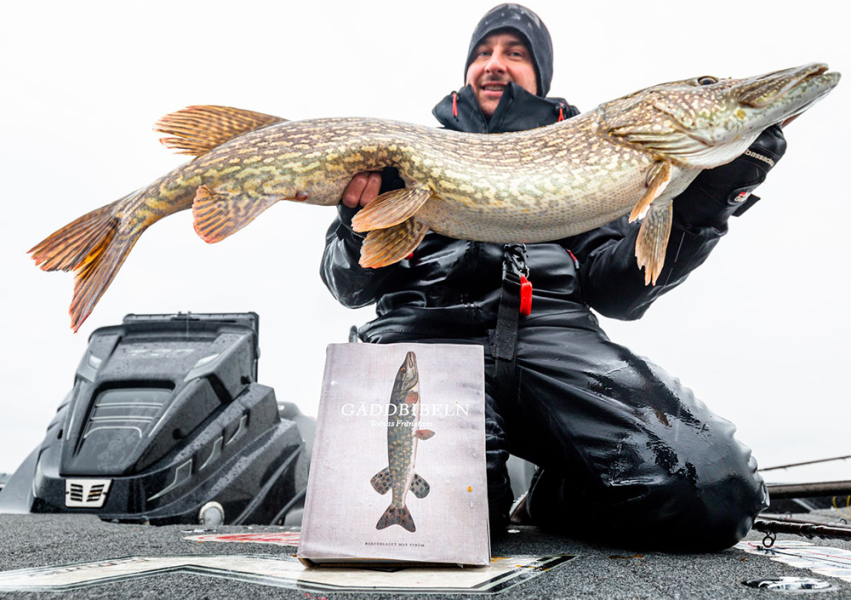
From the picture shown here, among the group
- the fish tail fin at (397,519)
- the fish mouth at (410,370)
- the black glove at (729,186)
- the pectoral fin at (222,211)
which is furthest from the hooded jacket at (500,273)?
the fish tail fin at (397,519)

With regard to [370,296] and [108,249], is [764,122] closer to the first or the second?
[370,296]

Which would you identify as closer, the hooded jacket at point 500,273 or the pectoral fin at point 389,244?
the pectoral fin at point 389,244

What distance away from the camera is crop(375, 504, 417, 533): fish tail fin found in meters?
1.27

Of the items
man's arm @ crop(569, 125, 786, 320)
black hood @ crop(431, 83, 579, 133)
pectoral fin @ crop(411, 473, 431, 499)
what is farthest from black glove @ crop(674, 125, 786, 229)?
pectoral fin @ crop(411, 473, 431, 499)

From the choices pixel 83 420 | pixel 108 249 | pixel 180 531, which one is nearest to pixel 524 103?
pixel 108 249

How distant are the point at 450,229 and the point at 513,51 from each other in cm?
131

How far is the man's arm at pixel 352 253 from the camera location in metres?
1.77

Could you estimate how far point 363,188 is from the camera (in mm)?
1760

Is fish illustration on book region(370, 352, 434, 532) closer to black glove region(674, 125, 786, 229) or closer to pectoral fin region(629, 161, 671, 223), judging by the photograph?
pectoral fin region(629, 161, 671, 223)

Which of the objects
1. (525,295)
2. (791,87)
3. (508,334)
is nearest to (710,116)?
(791,87)

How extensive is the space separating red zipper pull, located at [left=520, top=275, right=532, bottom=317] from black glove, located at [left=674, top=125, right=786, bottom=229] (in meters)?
0.59

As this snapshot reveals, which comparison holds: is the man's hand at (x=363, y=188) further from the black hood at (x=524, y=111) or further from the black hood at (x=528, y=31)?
the black hood at (x=528, y=31)

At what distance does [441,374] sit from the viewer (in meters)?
1.47

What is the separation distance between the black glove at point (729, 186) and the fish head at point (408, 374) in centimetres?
112
